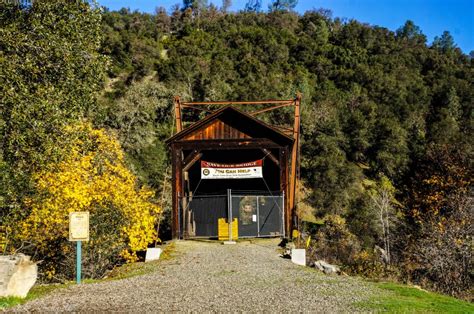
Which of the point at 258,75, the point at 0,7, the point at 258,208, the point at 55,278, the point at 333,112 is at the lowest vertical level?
the point at 55,278

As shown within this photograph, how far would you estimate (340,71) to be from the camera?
86.4 meters

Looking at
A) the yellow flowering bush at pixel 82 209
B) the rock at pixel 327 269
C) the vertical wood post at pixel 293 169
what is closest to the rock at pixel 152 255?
the yellow flowering bush at pixel 82 209

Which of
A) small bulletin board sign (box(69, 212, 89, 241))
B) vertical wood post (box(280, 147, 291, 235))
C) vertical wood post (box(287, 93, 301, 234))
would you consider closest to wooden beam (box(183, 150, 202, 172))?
vertical wood post (box(280, 147, 291, 235))

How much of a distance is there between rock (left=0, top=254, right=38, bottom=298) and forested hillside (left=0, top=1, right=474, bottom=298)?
149 inches

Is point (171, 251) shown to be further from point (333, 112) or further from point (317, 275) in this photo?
point (333, 112)

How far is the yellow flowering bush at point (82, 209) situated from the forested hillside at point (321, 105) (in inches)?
28.8

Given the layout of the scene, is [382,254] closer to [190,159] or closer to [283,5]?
[190,159]

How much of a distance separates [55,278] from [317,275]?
24.9 feet

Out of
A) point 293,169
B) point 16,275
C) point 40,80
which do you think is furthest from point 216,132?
point 16,275

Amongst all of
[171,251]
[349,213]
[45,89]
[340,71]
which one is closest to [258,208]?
[171,251]

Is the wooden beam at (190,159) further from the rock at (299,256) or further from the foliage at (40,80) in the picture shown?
→ the rock at (299,256)

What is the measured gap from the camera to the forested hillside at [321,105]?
15266 mm

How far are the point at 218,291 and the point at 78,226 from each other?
407cm

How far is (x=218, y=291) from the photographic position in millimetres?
11422
